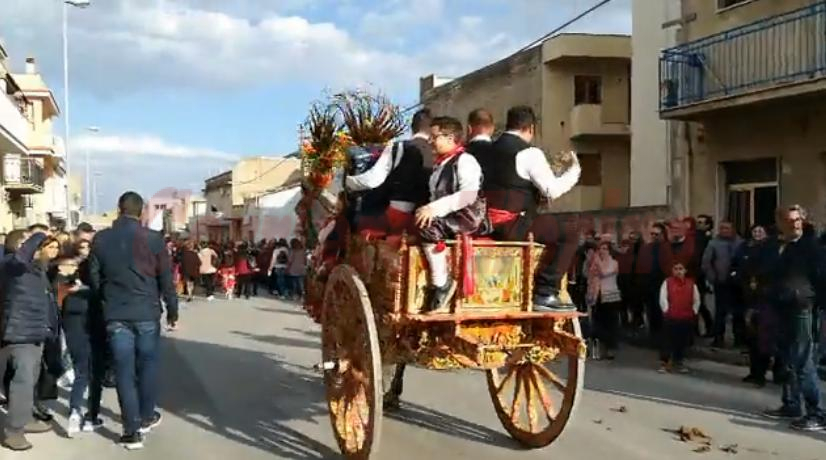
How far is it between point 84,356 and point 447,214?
385cm

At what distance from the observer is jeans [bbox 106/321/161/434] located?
25.3 feet

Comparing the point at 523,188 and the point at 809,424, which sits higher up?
the point at 523,188

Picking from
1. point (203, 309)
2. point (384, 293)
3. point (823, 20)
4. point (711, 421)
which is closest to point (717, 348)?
point (711, 421)

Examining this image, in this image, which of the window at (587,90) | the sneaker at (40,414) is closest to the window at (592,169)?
the window at (587,90)

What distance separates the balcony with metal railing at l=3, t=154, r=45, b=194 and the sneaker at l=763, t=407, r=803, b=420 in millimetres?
33687

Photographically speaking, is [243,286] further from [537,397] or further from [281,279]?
[537,397]

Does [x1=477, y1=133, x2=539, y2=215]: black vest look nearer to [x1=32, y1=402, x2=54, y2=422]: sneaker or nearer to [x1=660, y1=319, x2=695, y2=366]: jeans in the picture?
[x1=32, y1=402, x2=54, y2=422]: sneaker

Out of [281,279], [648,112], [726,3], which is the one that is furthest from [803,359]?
[281,279]

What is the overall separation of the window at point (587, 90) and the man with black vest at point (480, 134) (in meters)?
23.8

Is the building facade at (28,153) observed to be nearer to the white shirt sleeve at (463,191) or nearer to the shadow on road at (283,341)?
the shadow on road at (283,341)

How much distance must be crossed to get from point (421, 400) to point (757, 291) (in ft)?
11.7

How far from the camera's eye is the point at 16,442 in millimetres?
7844

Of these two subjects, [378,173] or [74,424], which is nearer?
[378,173]

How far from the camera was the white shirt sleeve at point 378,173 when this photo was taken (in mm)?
7168
